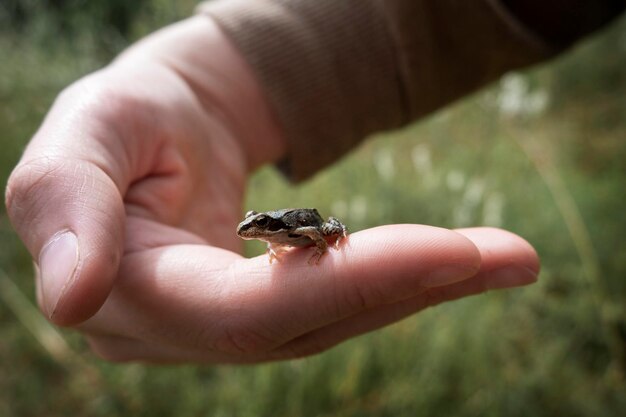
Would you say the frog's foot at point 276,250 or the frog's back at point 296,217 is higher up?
the frog's back at point 296,217

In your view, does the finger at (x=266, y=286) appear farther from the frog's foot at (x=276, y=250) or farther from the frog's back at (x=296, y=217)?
the frog's back at (x=296, y=217)

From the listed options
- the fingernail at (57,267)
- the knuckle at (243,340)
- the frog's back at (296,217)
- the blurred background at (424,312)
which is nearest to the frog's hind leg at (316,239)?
the frog's back at (296,217)

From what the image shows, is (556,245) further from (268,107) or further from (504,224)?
(268,107)

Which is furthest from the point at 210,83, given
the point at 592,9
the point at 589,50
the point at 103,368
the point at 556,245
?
the point at 589,50

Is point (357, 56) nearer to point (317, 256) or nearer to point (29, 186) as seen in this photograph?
point (317, 256)

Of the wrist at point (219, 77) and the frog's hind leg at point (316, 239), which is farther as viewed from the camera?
the wrist at point (219, 77)
